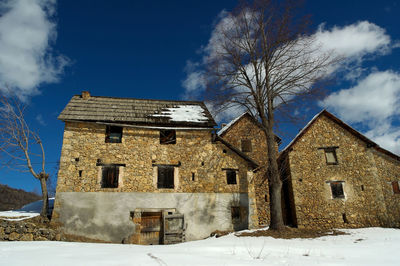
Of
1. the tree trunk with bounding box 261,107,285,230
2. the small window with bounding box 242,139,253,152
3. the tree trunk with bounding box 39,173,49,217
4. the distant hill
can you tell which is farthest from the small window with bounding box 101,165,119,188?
the distant hill

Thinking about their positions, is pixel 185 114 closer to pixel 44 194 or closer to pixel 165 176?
→ pixel 165 176

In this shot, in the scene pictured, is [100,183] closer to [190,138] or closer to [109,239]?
[109,239]

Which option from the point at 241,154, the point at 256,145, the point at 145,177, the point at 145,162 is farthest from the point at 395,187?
the point at 145,162

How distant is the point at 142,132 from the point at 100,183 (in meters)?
3.69

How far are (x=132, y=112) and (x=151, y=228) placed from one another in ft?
23.2

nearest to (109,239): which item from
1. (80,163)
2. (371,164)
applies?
(80,163)

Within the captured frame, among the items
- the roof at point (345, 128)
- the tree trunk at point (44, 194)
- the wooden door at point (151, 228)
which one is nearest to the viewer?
the tree trunk at point (44, 194)

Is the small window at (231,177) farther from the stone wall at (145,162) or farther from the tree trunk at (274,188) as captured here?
the tree trunk at (274,188)

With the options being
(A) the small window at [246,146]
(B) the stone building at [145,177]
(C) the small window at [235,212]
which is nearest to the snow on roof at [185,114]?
(B) the stone building at [145,177]

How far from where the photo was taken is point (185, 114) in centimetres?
1577

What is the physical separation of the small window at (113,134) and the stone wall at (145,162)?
0.31 m

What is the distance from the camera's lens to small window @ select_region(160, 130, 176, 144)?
1456 cm

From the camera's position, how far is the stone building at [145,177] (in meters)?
12.2

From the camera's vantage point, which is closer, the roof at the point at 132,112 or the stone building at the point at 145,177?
the stone building at the point at 145,177
